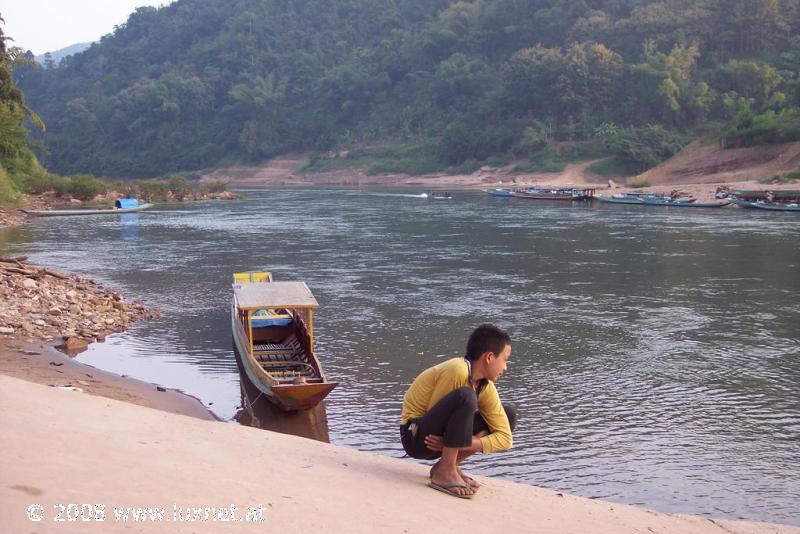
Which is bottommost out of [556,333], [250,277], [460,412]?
[556,333]

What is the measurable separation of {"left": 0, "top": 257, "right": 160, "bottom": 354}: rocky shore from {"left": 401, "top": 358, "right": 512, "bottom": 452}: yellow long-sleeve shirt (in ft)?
33.5

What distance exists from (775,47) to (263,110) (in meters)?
76.6

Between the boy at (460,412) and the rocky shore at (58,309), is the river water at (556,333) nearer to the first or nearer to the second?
the rocky shore at (58,309)

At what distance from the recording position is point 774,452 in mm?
10336

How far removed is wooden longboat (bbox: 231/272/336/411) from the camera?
1130 centimetres

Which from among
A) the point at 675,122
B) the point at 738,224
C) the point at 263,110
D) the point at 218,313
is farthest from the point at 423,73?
the point at 218,313

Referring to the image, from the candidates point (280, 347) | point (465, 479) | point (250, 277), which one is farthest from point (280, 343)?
point (465, 479)

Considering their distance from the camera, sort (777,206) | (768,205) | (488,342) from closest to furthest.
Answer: (488,342) < (777,206) < (768,205)

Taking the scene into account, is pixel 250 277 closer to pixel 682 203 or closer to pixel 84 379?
pixel 84 379

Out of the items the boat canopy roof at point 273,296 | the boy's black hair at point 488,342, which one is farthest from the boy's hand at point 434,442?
the boat canopy roof at point 273,296

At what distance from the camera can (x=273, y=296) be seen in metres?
13.7

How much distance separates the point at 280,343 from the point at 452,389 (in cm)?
876

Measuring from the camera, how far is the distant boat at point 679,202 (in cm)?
5466

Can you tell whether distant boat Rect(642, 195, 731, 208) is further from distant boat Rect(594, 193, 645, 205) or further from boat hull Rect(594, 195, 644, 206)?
distant boat Rect(594, 193, 645, 205)
